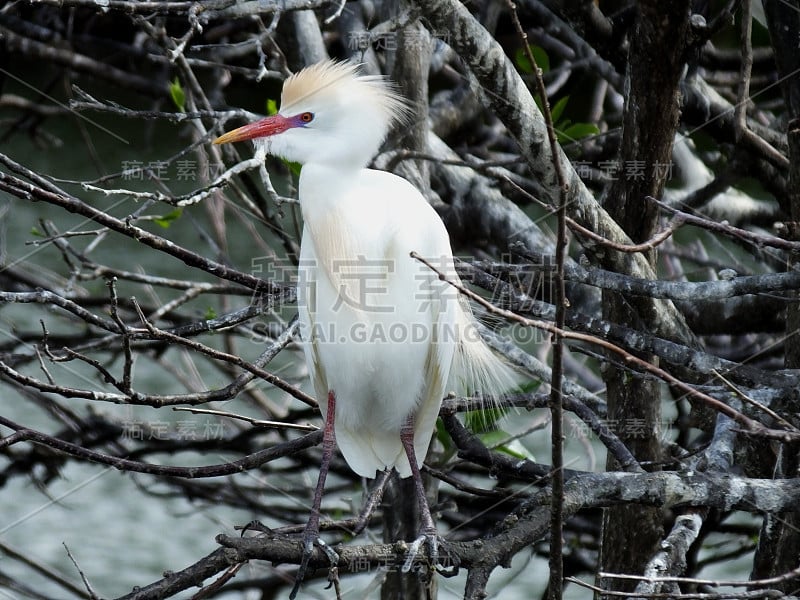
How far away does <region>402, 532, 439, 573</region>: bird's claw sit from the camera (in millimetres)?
1496

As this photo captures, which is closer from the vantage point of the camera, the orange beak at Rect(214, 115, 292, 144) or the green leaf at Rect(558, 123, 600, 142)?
the orange beak at Rect(214, 115, 292, 144)

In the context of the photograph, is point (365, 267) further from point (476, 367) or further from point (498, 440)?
point (498, 440)

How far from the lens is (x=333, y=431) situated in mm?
1933

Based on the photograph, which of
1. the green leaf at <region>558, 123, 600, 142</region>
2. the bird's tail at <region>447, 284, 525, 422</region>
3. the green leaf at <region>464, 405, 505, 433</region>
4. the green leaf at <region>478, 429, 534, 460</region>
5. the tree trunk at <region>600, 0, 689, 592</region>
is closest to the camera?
the tree trunk at <region>600, 0, 689, 592</region>

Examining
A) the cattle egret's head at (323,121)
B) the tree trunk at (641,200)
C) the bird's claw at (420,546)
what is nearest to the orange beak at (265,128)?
the cattle egret's head at (323,121)

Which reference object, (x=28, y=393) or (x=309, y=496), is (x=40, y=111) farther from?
(x=309, y=496)

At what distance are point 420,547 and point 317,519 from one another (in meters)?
0.18

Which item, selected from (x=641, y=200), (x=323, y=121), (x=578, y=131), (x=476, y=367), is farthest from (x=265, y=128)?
(x=578, y=131)

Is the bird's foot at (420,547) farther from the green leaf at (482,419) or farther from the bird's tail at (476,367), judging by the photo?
the green leaf at (482,419)

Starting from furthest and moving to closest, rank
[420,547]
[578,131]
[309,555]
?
[578,131]
[420,547]
[309,555]

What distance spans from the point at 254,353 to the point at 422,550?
7.02 ft

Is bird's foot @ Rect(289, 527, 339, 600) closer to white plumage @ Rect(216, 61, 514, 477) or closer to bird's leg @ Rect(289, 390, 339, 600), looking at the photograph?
bird's leg @ Rect(289, 390, 339, 600)

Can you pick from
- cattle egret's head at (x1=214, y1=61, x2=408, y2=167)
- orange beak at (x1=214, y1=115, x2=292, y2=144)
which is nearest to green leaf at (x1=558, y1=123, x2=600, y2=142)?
cattle egret's head at (x1=214, y1=61, x2=408, y2=167)

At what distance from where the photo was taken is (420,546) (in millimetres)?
1616
